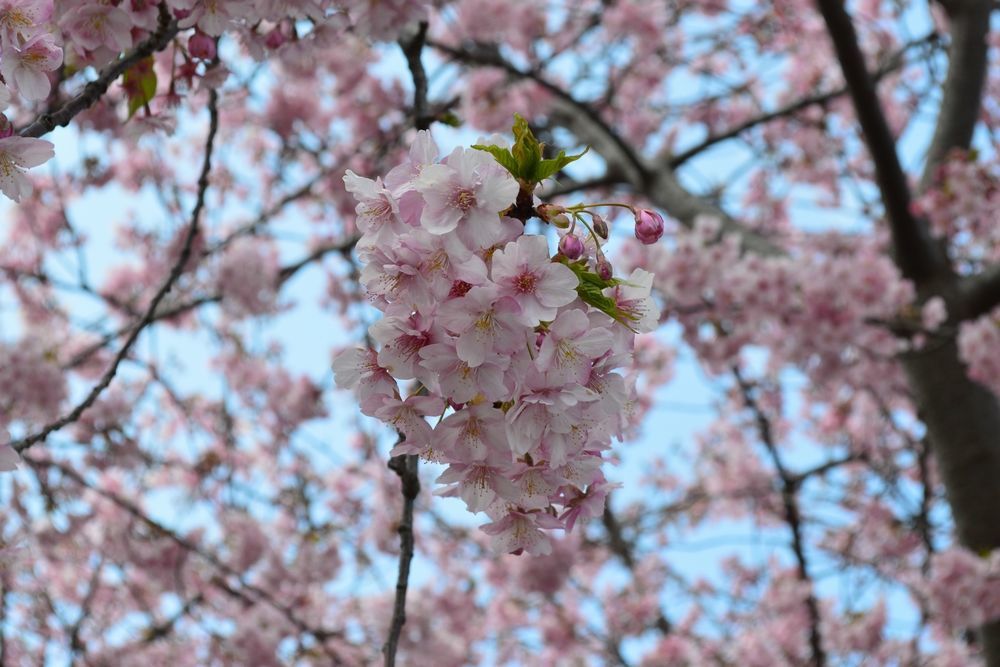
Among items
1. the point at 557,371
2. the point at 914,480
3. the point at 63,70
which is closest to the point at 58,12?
the point at 63,70

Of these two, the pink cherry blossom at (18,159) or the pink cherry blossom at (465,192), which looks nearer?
the pink cherry blossom at (465,192)

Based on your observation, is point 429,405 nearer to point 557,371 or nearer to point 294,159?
point 557,371

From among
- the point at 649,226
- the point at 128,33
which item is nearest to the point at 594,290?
the point at 649,226

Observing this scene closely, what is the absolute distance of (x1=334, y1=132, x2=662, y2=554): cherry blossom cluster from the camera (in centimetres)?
100

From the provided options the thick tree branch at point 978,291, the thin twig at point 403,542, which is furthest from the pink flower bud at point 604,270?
the thick tree branch at point 978,291

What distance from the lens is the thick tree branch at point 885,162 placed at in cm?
347

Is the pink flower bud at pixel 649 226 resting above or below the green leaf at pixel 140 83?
below

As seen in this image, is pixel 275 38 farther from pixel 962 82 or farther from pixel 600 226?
pixel 962 82

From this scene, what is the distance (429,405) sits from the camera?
1093mm

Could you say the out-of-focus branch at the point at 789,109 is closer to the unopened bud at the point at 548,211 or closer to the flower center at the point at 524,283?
the unopened bud at the point at 548,211

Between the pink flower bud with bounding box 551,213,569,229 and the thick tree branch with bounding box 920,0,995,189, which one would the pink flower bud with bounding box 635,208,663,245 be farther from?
the thick tree branch with bounding box 920,0,995,189

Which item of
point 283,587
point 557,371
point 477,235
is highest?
point 283,587

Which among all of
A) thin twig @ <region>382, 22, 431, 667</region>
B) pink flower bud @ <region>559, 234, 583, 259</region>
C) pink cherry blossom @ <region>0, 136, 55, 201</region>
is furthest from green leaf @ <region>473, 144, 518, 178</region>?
pink cherry blossom @ <region>0, 136, 55, 201</region>

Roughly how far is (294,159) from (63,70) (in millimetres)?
3513
